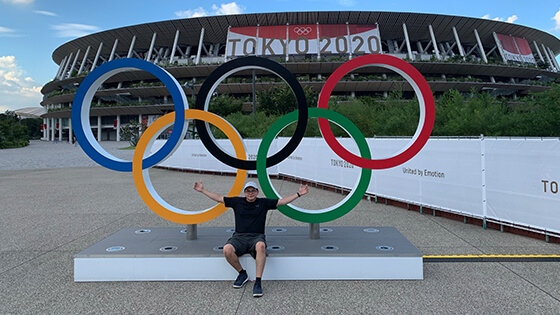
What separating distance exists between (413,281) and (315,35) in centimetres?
4518

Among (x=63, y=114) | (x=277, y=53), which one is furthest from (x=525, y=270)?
(x=63, y=114)

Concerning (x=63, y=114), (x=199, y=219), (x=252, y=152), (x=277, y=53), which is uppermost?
(x=277, y=53)

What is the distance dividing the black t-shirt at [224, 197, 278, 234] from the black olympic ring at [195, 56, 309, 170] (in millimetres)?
674

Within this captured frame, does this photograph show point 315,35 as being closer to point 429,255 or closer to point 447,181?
point 447,181

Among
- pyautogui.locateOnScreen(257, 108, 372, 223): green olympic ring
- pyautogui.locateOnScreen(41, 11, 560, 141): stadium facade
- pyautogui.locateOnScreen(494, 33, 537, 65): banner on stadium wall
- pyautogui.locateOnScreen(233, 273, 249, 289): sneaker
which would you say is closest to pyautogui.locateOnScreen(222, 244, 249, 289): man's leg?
pyautogui.locateOnScreen(233, 273, 249, 289): sneaker

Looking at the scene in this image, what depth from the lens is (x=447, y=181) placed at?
8195 mm

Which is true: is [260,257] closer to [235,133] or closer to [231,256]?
[231,256]

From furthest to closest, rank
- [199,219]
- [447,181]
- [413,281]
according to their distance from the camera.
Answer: [447,181] < [199,219] < [413,281]

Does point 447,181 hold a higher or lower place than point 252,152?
lower

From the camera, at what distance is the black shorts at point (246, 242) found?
15.0 feet

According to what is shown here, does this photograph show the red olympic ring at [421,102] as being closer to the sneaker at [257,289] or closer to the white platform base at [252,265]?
the white platform base at [252,265]

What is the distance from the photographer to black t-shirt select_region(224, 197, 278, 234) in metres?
4.82

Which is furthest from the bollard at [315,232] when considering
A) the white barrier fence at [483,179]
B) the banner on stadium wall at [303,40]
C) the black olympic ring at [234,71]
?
the banner on stadium wall at [303,40]

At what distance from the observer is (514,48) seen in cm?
5181
